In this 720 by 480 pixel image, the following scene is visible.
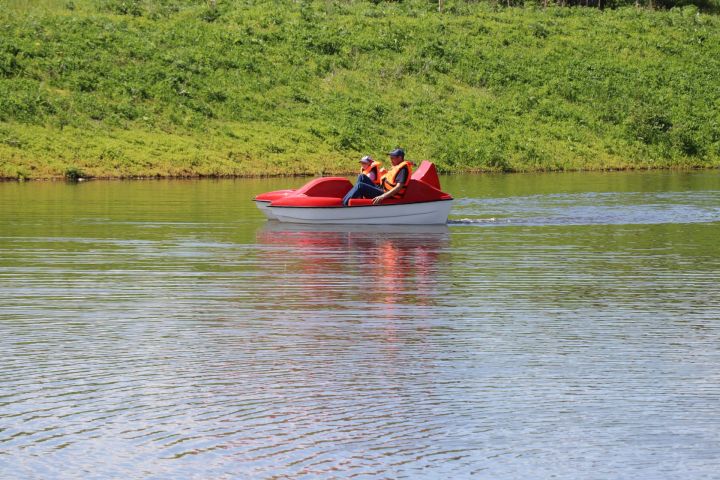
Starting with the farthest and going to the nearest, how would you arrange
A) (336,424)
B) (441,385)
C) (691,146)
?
(691,146), (441,385), (336,424)

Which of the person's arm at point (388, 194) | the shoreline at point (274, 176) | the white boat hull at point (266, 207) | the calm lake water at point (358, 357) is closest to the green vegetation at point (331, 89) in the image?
the shoreline at point (274, 176)

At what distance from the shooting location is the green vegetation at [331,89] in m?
52.1

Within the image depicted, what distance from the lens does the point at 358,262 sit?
20.8 m

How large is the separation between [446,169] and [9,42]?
2136 centimetres

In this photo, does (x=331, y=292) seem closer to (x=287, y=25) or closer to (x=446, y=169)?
(x=446, y=169)

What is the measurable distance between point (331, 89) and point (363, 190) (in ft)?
118

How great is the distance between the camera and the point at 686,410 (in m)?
9.85

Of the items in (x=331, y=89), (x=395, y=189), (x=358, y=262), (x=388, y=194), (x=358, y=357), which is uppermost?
(x=331, y=89)

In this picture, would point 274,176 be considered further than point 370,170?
Yes

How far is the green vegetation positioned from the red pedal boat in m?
20.7

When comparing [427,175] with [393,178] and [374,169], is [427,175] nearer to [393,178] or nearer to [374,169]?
[374,169]

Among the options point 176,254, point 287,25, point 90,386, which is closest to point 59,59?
point 287,25

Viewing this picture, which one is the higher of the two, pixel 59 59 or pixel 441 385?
pixel 59 59

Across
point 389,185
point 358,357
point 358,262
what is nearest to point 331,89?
point 389,185
